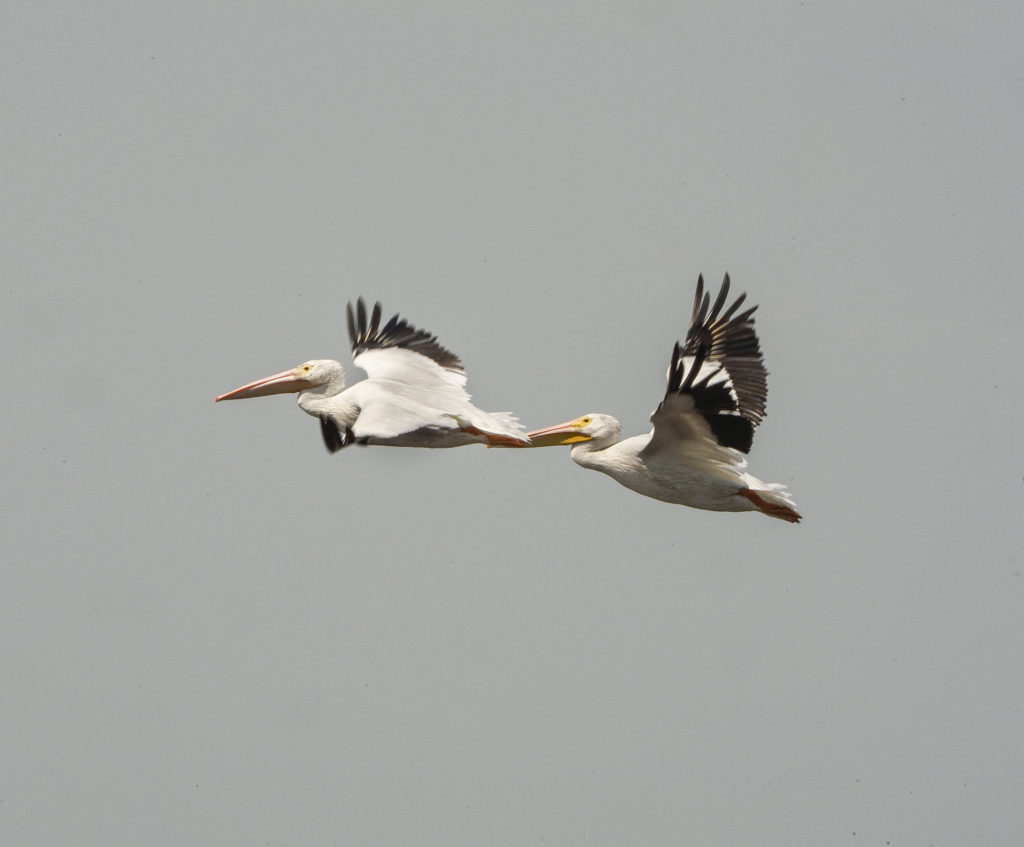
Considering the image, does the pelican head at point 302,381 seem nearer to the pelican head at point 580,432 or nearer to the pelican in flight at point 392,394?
the pelican in flight at point 392,394

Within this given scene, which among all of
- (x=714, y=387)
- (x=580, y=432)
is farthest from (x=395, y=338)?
(x=714, y=387)

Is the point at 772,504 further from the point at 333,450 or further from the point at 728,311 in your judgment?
the point at 333,450

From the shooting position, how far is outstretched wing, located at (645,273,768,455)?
13.0 meters

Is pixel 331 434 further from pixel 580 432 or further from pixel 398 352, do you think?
pixel 580 432

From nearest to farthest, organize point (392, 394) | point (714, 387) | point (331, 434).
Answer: point (714, 387) → point (392, 394) → point (331, 434)

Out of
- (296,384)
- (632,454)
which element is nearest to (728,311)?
(632,454)

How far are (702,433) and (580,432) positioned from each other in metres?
1.79

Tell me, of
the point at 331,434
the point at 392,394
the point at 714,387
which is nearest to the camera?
the point at 714,387

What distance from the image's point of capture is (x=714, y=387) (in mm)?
13102

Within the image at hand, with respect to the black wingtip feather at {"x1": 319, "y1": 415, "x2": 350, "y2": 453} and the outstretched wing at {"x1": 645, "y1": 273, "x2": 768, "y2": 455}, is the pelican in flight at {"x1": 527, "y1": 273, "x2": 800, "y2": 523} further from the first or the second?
the black wingtip feather at {"x1": 319, "y1": 415, "x2": 350, "y2": 453}

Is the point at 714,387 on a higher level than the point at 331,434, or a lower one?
higher

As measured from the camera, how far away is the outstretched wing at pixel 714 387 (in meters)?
13.0

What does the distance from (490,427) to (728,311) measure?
216 centimetres

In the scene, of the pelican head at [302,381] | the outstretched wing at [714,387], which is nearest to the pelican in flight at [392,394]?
the pelican head at [302,381]
